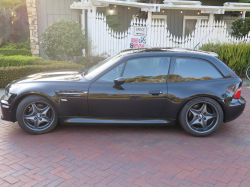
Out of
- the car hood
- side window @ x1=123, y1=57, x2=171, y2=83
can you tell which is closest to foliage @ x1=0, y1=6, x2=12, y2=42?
the car hood

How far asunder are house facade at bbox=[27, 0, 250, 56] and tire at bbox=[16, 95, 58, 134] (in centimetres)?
652

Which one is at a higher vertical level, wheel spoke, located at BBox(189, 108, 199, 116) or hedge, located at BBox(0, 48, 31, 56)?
hedge, located at BBox(0, 48, 31, 56)

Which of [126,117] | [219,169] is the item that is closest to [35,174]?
[126,117]

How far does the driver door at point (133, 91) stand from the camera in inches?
184

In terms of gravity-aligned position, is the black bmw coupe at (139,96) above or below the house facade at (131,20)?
below

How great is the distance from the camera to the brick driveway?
138 inches

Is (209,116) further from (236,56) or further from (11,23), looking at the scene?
(11,23)

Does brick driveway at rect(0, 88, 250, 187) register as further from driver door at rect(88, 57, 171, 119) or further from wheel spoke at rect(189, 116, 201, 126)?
driver door at rect(88, 57, 171, 119)

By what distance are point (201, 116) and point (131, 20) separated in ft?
22.9

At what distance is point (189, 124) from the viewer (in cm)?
485

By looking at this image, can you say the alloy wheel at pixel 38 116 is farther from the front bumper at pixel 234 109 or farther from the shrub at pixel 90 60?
the shrub at pixel 90 60

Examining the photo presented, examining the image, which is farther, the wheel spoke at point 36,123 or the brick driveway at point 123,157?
the wheel spoke at point 36,123

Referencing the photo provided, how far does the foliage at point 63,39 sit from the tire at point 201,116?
22.6ft

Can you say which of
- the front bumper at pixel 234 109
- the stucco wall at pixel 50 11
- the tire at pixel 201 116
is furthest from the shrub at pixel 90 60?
the front bumper at pixel 234 109
